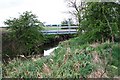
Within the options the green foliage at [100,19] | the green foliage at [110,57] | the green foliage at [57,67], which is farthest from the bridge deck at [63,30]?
the green foliage at [57,67]

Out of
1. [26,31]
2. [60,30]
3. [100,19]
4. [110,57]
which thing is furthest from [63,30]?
[110,57]

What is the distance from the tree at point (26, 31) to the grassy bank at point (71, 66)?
1.50 meters

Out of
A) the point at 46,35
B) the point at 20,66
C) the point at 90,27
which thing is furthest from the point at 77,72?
the point at 46,35

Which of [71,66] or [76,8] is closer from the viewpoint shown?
[71,66]

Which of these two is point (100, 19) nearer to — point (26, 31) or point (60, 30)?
point (60, 30)

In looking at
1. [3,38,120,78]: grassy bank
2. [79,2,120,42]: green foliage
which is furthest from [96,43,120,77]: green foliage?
[79,2,120,42]: green foliage

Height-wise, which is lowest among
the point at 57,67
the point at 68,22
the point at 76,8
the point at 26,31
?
the point at 57,67

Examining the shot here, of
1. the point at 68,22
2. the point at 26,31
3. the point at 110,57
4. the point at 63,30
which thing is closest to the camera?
the point at 110,57

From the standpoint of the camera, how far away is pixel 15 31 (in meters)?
4.48

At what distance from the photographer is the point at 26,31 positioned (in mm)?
4625

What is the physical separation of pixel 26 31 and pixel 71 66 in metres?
2.20

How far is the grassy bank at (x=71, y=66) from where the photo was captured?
2.54 m

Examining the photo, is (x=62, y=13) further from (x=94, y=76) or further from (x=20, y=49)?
(x=94, y=76)

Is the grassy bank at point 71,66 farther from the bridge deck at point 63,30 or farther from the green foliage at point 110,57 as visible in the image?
the bridge deck at point 63,30
